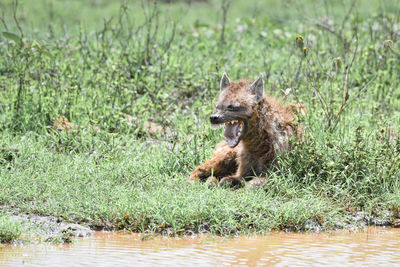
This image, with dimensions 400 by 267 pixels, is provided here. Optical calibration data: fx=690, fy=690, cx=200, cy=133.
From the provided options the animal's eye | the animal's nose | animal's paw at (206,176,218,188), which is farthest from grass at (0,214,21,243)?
the animal's eye

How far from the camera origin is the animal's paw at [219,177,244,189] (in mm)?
5848

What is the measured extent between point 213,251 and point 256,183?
A: 1.39m

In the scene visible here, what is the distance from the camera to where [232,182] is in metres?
5.93

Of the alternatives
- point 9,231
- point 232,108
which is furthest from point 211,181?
point 9,231

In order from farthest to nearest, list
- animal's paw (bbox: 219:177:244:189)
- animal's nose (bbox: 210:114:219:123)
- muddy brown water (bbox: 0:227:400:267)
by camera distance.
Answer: animal's paw (bbox: 219:177:244:189) → animal's nose (bbox: 210:114:219:123) → muddy brown water (bbox: 0:227:400:267)

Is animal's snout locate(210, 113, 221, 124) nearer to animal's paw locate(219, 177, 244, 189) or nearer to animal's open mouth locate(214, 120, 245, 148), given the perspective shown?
animal's open mouth locate(214, 120, 245, 148)

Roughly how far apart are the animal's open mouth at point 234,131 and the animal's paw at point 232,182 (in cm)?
33

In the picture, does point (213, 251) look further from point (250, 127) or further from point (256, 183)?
point (250, 127)

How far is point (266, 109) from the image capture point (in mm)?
5875

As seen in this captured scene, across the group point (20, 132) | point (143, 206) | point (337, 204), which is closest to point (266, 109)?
point (337, 204)

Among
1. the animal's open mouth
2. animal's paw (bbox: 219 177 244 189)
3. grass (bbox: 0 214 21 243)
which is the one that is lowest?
grass (bbox: 0 214 21 243)

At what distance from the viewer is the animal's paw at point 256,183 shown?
5609mm

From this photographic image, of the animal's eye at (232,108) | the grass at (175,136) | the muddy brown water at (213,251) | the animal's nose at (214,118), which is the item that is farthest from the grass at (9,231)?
the animal's eye at (232,108)

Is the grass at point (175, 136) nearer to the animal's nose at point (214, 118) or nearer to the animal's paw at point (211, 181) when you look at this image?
the animal's paw at point (211, 181)
